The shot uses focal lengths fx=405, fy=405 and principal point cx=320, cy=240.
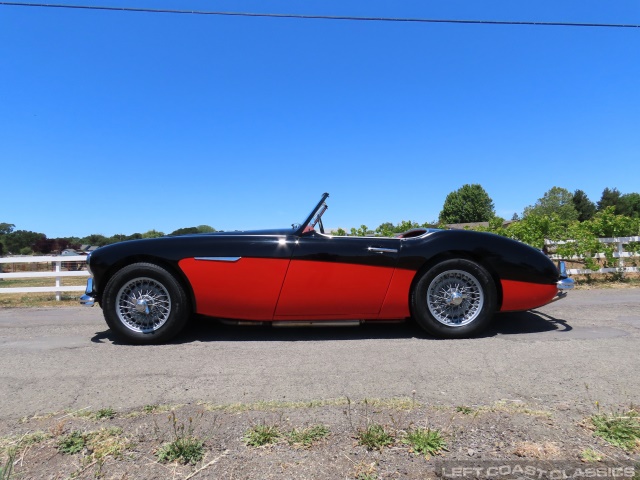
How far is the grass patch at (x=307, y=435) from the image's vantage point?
1.96 m

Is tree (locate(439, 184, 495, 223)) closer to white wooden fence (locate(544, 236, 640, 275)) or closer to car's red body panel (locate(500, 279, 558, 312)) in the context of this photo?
white wooden fence (locate(544, 236, 640, 275))

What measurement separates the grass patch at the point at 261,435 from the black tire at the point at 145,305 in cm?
208

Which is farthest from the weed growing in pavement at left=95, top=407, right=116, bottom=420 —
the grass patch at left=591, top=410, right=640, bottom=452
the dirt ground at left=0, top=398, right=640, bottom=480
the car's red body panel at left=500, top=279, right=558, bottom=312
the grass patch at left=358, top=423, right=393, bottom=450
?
the car's red body panel at left=500, top=279, right=558, bottom=312

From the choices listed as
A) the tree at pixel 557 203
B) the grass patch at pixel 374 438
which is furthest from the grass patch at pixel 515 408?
the tree at pixel 557 203

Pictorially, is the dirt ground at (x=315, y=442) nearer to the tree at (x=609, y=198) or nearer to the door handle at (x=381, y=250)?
the door handle at (x=381, y=250)

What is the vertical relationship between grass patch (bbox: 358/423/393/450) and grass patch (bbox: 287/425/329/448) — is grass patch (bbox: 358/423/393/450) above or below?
above

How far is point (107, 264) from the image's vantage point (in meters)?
4.01

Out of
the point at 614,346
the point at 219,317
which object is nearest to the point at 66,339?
the point at 219,317

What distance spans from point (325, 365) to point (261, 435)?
1.24 m

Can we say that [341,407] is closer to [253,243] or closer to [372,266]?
[372,266]

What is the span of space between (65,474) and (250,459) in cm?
79

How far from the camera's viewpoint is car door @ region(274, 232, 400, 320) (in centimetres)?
388

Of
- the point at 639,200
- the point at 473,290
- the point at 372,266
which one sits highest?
the point at 639,200

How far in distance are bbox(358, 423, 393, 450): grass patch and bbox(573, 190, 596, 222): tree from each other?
81213 millimetres
